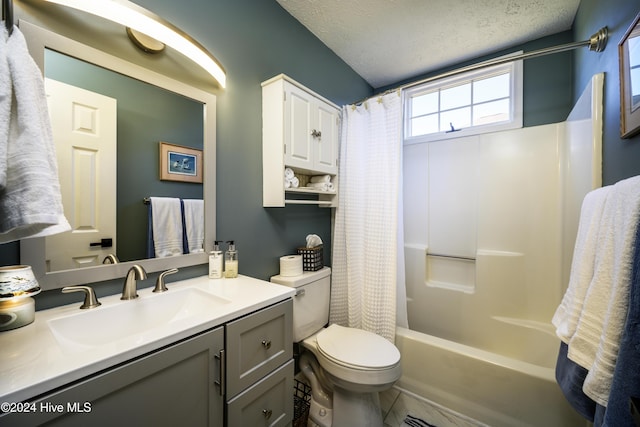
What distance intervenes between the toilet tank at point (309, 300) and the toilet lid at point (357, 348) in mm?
114

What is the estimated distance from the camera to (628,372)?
0.50 meters

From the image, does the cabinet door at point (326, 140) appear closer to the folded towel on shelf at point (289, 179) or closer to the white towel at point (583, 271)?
the folded towel on shelf at point (289, 179)

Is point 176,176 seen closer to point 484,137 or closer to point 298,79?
point 298,79

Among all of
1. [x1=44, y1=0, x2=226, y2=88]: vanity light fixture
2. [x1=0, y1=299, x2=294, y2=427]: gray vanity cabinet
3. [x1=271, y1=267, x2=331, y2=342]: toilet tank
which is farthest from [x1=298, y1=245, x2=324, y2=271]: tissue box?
[x1=44, y1=0, x2=226, y2=88]: vanity light fixture

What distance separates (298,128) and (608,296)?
1460 millimetres

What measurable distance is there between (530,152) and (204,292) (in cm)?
241

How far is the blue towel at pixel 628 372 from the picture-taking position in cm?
49

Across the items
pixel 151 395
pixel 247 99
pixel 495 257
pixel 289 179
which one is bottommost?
pixel 151 395

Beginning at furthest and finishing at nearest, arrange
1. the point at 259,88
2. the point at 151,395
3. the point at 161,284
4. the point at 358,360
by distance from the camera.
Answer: the point at 259,88 → the point at 358,360 → the point at 161,284 → the point at 151,395

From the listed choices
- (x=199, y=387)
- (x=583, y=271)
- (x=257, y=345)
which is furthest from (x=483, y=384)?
(x=199, y=387)

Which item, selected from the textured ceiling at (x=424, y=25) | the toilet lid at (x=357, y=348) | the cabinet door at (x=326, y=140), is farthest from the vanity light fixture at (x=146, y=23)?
the toilet lid at (x=357, y=348)

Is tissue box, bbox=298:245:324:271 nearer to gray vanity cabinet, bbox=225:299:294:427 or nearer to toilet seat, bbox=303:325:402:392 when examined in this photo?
toilet seat, bbox=303:325:402:392

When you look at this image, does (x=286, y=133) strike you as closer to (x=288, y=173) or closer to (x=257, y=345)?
(x=288, y=173)

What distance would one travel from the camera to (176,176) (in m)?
1.14
